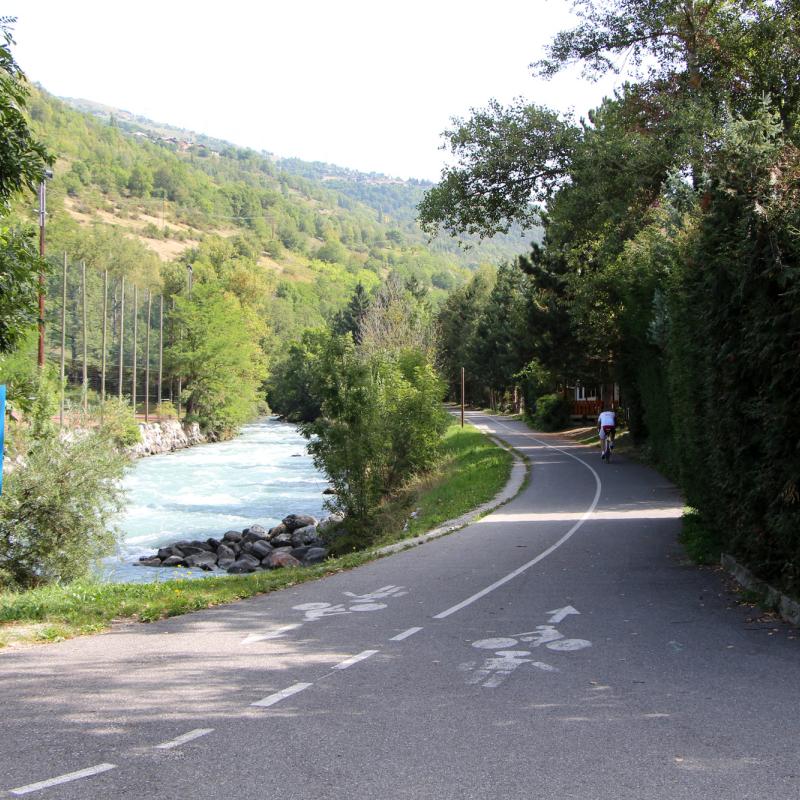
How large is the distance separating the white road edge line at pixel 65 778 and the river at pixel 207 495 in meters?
13.7

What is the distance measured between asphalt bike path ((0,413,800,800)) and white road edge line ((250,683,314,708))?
0.02m

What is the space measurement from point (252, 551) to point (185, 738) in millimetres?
18355

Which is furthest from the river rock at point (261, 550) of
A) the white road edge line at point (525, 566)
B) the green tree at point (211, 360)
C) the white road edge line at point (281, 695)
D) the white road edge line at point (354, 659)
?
the green tree at point (211, 360)

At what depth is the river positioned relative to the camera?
2534 centimetres

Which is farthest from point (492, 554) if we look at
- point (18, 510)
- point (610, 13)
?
point (610, 13)

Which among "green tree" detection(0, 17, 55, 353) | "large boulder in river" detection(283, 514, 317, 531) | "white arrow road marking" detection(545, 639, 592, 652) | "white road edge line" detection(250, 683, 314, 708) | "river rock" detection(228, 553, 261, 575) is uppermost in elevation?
"green tree" detection(0, 17, 55, 353)

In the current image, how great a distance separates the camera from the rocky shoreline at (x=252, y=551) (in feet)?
69.8

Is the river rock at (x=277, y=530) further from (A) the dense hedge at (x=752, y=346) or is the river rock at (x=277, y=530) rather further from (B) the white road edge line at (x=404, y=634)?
(B) the white road edge line at (x=404, y=634)

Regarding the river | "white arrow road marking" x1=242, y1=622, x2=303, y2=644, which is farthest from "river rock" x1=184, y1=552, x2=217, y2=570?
"white arrow road marking" x1=242, y1=622, x2=303, y2=644

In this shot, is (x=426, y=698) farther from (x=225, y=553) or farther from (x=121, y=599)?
(x=225, y=553)

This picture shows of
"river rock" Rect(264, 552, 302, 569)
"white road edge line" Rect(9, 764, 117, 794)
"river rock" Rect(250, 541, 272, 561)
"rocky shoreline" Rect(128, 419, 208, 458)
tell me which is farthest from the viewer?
"rocky shoreline" Rect(128, 419, 208, 458)

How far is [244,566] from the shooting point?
69.4 ft

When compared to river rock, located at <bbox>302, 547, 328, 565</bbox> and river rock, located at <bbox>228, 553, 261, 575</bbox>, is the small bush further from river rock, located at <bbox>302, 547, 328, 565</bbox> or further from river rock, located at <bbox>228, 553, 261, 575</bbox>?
river rock, located at <bbox>228, 553, 261, 575</bbox>

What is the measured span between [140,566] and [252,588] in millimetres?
12229
